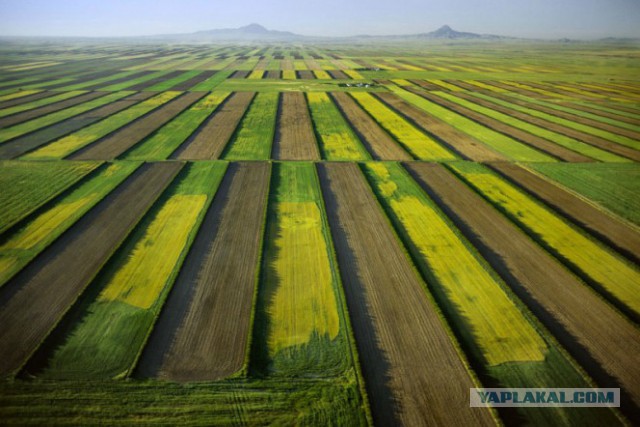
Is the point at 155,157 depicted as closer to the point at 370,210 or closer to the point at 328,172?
the point at 328,172

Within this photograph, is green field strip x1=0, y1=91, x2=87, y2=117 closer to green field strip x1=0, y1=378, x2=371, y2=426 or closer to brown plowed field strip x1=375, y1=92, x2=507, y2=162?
green field strip x1=0, y1=378, x2=371, y2=426

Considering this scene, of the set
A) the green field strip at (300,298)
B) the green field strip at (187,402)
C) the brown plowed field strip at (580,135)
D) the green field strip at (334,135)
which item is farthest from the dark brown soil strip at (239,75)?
the green field strip at (187,402)

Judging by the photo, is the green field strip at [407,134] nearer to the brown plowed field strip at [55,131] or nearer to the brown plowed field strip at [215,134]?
the brown plowed field strip at [215,134]

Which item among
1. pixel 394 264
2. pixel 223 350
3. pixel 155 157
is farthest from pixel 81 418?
pixel 155 157

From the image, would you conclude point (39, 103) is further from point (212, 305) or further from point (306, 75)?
point (212, 305)

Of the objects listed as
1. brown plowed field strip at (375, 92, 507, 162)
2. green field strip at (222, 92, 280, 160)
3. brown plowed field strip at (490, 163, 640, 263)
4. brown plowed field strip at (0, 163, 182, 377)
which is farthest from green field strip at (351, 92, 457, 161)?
brown plowed field strip at (0, 163, 182, 377)

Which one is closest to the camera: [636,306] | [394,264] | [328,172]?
[636,306]

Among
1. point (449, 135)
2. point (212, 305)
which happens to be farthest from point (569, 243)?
point (449, 135)
